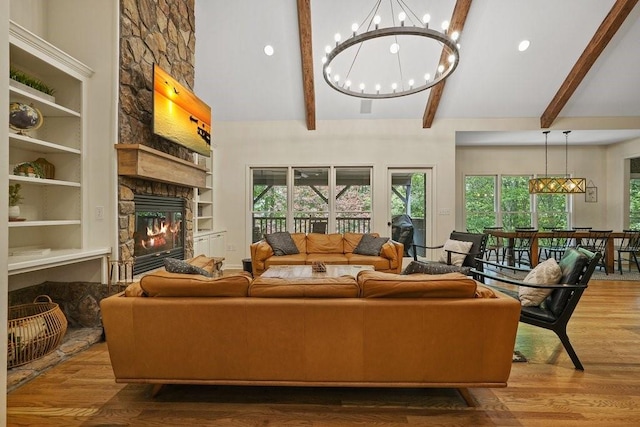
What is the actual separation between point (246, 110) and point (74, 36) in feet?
10.8

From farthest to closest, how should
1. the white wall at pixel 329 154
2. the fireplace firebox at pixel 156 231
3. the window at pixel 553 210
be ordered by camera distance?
the window at pixel 553 210 < the white wall at pixel 329 154 < the fireplace firebox at pixel 156 231

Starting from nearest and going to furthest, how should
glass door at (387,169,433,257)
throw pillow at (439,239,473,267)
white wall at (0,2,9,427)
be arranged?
white wall at (0,2,9,427) → throw pillow at (439,239,473,267) → glass door at (387,169,433,257)

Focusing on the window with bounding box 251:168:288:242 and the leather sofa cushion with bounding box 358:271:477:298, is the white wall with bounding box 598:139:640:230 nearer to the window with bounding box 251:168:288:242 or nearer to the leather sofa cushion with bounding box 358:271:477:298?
the window with bounding box 251:168:288:242

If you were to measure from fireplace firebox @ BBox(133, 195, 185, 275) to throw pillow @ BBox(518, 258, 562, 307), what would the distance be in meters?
3.88

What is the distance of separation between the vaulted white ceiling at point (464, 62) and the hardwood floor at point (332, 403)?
461 centimetres

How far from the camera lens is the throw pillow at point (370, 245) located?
5.03 metres

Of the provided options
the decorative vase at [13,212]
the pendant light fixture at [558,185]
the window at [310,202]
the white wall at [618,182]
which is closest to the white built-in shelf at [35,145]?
the decorative vase at [13,212]

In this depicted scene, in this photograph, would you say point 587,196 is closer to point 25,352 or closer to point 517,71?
point 517,71

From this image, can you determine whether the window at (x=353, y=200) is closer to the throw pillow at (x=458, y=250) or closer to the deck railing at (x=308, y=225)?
the deck railing at (x=308, y=225)

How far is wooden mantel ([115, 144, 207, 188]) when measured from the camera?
3.16 m

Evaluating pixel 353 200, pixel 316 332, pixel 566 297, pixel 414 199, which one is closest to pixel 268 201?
pixel 353 200

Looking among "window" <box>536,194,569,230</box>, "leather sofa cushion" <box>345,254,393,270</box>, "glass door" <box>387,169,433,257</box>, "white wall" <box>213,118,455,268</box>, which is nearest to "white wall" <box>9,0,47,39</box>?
"white wall" <box>213,118,455,268</box>

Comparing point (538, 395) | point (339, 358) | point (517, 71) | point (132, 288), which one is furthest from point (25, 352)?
point (517, 71)

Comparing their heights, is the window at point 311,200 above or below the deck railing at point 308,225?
above
